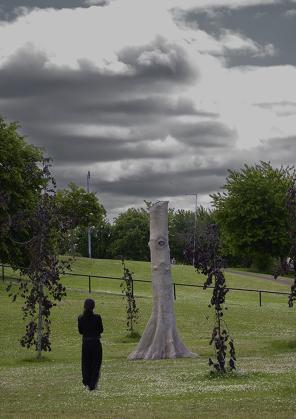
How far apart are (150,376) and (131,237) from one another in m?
124

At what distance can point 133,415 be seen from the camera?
13.8 m

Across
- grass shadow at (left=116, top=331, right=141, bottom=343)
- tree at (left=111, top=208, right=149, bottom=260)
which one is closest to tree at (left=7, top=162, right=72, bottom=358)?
grass shadow at (left=116, top=331, right=141, bottom=343)

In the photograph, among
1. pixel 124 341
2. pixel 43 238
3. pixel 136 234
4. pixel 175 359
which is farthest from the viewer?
pixel 136 234

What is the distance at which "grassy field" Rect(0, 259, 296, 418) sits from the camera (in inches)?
575

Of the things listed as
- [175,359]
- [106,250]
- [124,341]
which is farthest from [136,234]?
[175,359]

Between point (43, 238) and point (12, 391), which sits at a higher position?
point (43, 238)

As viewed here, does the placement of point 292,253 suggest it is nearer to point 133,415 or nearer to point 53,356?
point 53,356

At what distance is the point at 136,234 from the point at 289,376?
12552 cm

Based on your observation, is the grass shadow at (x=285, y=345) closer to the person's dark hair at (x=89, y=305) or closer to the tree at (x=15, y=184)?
the person's dark hair at (x=89, y=305)

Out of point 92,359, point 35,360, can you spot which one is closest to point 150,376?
point 92,359

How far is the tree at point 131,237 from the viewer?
142500 mm

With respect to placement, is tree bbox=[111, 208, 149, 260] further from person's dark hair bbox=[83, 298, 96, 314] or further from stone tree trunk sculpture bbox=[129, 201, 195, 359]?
person's dark hair bbox=[83, 298, 96, 314]

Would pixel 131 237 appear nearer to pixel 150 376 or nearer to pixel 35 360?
pixel 35 360

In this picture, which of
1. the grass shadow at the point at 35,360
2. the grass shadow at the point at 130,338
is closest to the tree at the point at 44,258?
the grass shadow at the point at 35,360
